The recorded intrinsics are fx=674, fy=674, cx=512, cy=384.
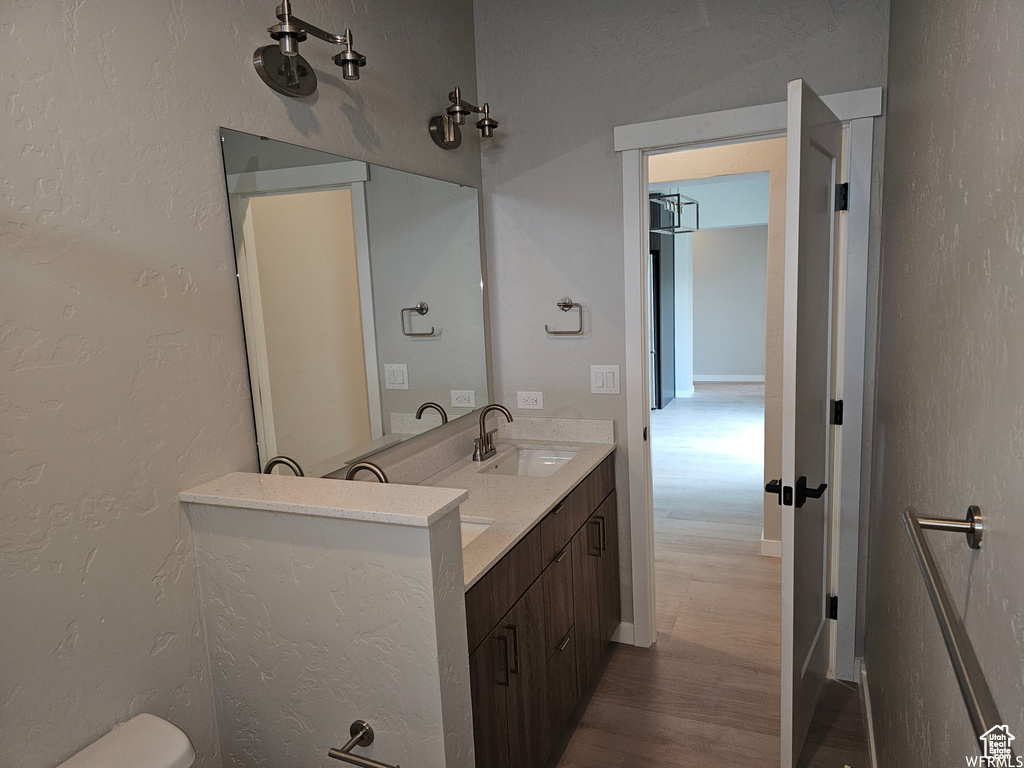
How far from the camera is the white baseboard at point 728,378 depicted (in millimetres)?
10398

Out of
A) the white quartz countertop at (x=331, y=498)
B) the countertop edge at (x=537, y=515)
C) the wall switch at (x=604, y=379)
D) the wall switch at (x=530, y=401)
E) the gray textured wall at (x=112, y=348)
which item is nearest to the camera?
the gray textured wall at (x=112, y=348)

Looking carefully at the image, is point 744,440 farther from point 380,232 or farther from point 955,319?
point 955,319

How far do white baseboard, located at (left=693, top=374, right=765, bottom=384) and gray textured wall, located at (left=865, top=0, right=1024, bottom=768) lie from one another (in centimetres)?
887

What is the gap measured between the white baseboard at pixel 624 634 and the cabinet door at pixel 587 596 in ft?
1.00

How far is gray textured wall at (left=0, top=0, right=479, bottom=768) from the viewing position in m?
1.21

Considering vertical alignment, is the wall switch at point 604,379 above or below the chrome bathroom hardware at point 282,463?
above

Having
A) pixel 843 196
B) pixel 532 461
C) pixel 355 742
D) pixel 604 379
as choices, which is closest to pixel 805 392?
pixel 843 196

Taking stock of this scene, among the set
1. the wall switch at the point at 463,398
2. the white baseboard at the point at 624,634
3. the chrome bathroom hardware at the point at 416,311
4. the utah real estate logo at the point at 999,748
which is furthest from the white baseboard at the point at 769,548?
the utah real estate logo at the point at 999,748

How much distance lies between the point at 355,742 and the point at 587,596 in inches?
46.8

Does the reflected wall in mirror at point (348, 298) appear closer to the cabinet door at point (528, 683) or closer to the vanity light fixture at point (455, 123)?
the vanity light fixture at point (455, 123)

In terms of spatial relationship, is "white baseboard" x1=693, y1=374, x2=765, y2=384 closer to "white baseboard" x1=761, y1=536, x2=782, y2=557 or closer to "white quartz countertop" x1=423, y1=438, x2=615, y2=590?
"white baseboard" x1=761, y1=536, x2=782, y2=557

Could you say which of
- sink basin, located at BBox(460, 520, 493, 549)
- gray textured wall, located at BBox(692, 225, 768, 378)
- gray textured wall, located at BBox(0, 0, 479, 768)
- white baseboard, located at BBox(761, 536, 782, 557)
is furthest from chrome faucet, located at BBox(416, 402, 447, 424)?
gray textured wall, located at BBox(692, 225, 768, 378)

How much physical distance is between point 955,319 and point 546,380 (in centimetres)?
196

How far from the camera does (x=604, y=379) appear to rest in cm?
281
